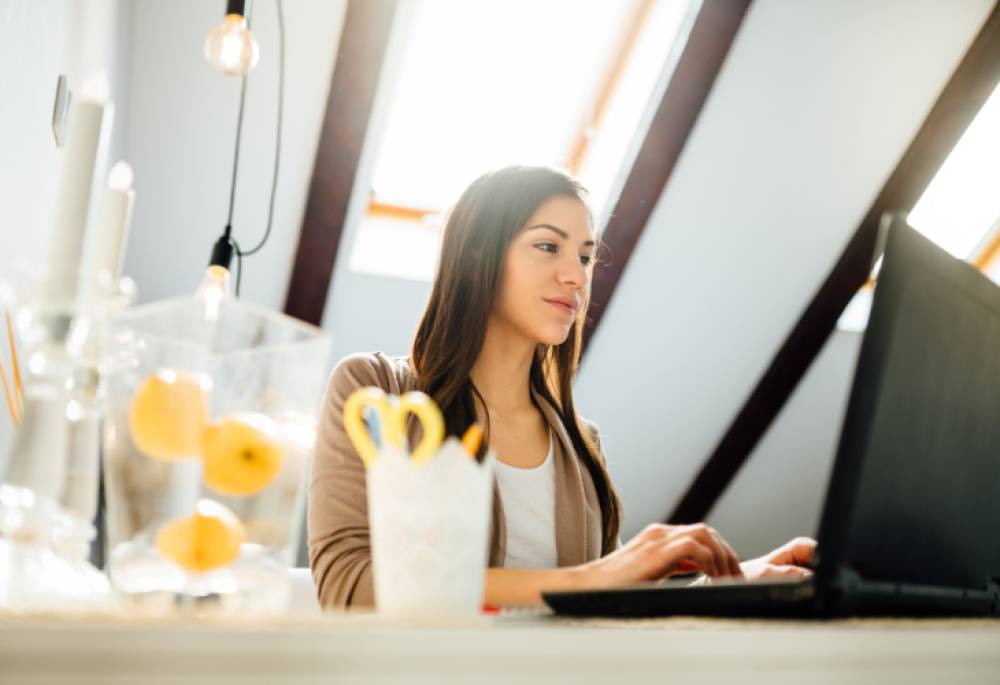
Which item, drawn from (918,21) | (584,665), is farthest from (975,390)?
(918,21)

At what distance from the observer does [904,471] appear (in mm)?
736

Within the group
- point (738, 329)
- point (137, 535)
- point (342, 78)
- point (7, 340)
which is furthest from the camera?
point (738, 329)

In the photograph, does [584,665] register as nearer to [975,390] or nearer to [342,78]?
[975,390]

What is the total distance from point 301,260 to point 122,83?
2.78 feet

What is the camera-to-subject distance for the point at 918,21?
3.02 m

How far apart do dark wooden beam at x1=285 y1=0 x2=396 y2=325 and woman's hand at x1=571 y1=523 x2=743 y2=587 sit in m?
2.09

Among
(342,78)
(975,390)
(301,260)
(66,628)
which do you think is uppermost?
(342,78)

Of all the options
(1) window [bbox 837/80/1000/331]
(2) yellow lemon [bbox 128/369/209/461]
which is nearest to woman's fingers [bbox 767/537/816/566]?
(2) yellow lemon [bbox 128/369/209/461]

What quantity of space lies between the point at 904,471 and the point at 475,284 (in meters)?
0.96

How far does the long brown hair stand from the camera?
1576 mm

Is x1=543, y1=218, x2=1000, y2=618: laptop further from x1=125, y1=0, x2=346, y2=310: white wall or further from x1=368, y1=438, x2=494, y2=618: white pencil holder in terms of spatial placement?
x1=125, y1=0, x2=346, y2=310: white wall

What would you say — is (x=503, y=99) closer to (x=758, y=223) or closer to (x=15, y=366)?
(x=758, y=223)

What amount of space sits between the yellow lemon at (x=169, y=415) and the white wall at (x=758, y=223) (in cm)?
268

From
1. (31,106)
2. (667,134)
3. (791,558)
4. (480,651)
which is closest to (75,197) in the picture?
(480,651)
